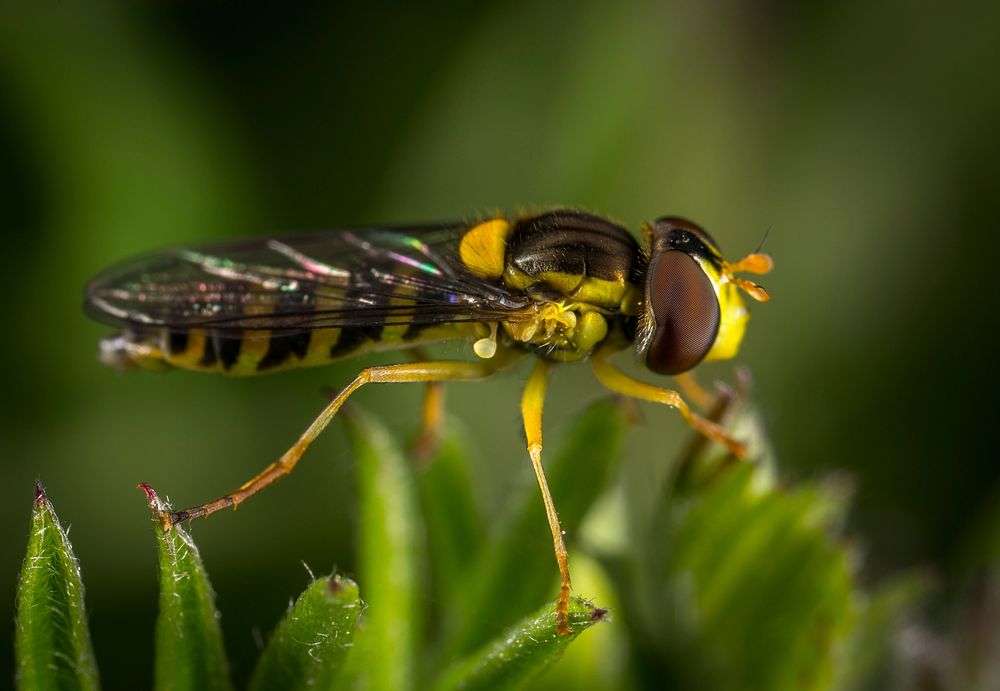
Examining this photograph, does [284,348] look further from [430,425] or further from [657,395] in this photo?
[657,395]

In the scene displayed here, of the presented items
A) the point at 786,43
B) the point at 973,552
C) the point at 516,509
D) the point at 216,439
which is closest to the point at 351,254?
the point at 516,509

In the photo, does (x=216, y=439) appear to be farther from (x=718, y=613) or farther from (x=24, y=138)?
(x=718, y=613)

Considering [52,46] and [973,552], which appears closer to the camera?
[973,552]

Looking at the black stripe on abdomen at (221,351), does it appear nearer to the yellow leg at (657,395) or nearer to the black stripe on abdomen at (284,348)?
the black stripe on abdomen at (284,348)

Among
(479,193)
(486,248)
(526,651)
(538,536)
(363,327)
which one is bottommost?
(526,651)

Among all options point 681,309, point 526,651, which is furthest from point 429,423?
point 526,651
